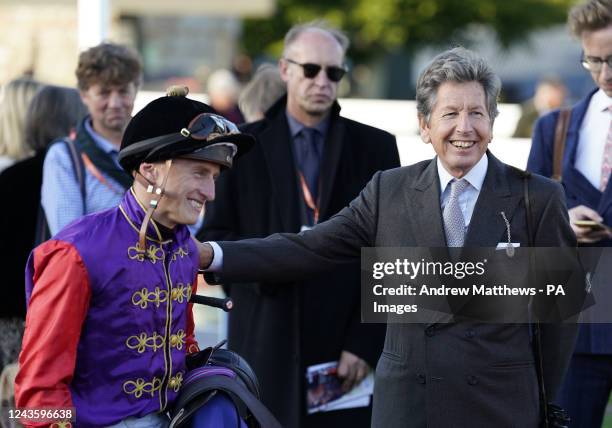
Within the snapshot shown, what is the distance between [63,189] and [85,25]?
96.0 inches

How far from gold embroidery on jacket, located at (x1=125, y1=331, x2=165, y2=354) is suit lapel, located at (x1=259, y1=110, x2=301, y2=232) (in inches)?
79.7

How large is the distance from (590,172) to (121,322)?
8.83ft

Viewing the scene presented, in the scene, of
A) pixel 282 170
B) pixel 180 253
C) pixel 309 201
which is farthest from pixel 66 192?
pixel 180 253

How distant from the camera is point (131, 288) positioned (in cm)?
360

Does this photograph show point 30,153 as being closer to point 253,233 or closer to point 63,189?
point 63,189

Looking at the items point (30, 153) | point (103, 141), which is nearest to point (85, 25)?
point (30, 153)

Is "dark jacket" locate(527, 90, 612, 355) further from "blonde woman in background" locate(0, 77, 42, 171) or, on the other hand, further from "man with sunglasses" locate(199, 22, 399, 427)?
"blonde woman in background" locate(0, 77, 42, 171)

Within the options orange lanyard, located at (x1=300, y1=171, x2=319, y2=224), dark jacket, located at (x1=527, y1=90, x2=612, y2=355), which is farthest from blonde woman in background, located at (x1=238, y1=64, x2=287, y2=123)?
dark jacket, located at (x1=527, y1=90, x2=612, y2=355)

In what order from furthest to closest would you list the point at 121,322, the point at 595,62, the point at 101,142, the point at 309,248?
the point at 101,142 < the point at 595,62 < the point at 309,248 < the point at 121,322

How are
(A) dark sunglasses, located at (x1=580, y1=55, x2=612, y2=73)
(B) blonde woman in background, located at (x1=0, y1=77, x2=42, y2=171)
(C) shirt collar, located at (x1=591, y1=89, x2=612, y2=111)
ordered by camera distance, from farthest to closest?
(B) blonde woman in background, located at (x1=0, y1=77, x2=42, y2=171) → (C) shirt collar, located at (x1=591, y1=89, x2=612, y2=111) → (A) dark sunglasses, located at (x1=580, y1=55, x2=612, y2=73)

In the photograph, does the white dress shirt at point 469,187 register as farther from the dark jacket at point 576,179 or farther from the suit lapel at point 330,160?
the suit lapel at point 330,160

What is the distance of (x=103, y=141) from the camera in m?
5.58

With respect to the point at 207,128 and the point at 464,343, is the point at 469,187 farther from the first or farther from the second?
the point at 207,128

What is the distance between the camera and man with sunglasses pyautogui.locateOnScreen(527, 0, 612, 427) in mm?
5125
